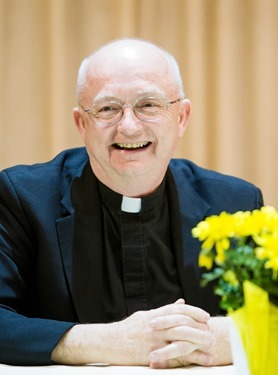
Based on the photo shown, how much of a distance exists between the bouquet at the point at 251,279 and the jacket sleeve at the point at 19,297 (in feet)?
2.58

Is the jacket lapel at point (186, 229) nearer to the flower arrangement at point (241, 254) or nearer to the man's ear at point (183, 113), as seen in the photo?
the man's ear at point (183, 113)

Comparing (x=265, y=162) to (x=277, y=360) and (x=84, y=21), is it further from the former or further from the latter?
(x=277, y=360)

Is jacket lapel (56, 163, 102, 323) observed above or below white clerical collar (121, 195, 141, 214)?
below

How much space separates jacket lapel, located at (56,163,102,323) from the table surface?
46 centimetres

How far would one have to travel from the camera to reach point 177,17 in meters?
3.65

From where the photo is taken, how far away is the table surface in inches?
66.0

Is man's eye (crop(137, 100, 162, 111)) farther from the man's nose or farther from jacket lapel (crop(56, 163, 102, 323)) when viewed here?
jacket lapel (crop(56, 163, 102, 323))

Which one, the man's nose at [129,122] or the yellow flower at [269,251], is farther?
the man's nose at [129,122]

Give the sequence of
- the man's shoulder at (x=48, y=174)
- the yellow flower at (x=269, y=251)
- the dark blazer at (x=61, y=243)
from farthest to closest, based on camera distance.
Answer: the man's shoulder at (x=48, y=174)
the dark blazer at (x=61, y=243)
the yellow flower at (x=269, y=251)

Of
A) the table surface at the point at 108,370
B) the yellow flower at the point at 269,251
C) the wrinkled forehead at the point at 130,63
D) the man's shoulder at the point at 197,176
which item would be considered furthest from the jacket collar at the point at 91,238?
the yellow flower at the point at 269,251

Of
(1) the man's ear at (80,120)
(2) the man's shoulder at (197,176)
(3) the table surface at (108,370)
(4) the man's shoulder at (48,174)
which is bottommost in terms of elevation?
(3) the table surface at (108,370)

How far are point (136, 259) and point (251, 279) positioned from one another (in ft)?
4.03

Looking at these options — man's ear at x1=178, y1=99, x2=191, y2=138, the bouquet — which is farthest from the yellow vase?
man's ear at x1=178, y1=99, x2=191, y2=138

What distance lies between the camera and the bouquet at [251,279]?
112cm
